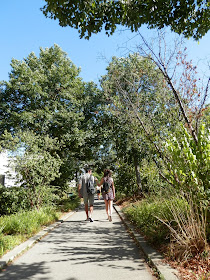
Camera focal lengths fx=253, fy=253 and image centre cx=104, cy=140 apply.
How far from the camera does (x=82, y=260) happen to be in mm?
4852

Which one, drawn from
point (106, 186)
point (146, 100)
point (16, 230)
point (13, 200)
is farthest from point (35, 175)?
point (146, 100)

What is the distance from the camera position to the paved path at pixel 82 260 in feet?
13.3

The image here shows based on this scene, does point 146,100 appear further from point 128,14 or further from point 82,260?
point 82,260

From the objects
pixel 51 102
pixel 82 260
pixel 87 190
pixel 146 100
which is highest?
pixel 51 102

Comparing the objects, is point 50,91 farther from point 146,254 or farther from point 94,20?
point 146,254

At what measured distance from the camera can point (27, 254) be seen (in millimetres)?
5367

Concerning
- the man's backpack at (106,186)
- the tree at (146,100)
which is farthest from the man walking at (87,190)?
the tree at (146,100)

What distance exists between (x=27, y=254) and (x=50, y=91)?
15712 millimetres

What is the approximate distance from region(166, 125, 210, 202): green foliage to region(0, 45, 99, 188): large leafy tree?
44.5 ft

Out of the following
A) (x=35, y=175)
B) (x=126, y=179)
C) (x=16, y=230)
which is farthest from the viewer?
(x=126, y=179)

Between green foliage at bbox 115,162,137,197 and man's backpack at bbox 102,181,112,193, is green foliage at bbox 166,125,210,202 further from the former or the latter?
green foliage at bbox 115,162,137,197

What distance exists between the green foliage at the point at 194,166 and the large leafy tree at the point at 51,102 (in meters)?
13.5

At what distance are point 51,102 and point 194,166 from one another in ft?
52.6

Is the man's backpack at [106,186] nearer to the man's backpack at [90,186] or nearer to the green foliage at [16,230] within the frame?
the man's backpack at [90,186]
